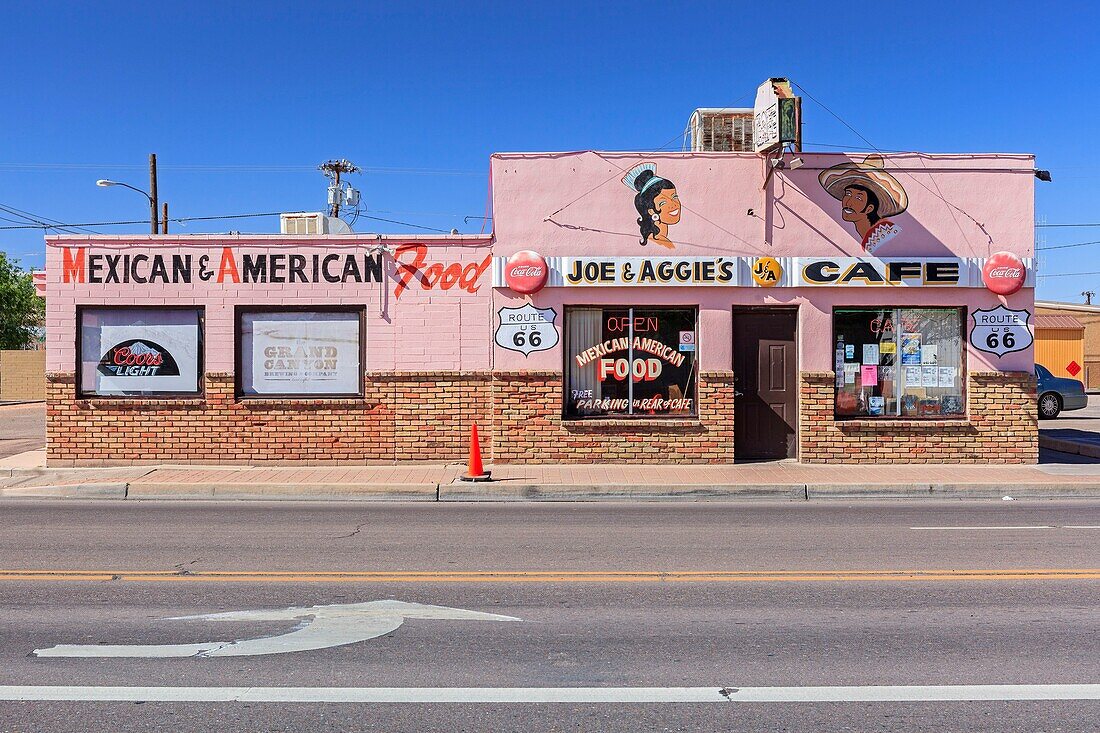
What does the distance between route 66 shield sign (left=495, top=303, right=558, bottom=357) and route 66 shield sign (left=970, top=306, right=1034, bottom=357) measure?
6759 millimetres

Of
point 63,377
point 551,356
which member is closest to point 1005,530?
point 551,356

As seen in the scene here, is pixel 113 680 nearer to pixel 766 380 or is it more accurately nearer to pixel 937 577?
pixel 937 577

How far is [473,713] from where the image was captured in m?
4.53

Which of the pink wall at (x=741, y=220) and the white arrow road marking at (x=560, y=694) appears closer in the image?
the white arrow road marking at (x=560, y=694)

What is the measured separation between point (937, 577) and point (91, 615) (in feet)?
20.7

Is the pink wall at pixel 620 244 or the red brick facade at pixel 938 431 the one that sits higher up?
the pink wall at pixel 620 244

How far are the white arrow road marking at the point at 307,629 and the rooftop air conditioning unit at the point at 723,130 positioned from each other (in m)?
10.9

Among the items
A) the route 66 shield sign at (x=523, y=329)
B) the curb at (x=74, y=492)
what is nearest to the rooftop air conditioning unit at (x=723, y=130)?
the route 66 shield sign at (x=523, y=329)

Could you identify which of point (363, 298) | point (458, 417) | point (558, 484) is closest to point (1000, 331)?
point (558, 484)

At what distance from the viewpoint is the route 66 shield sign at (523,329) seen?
48.1 feet

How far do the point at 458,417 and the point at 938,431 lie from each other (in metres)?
7.67

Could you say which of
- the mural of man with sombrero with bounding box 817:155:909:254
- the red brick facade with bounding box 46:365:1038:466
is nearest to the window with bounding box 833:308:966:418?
the red brick facade with bounding box 46:365:1038:466

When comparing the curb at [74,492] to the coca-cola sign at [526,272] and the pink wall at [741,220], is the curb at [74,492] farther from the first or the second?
the coca-cola sign at [526,272]

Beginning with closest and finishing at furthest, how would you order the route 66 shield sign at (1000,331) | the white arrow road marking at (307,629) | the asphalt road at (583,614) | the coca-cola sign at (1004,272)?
the asphalt road at (583,614) → the white arrow road marking at (307,629) → the coca-cola sign at (1004,272) → the route 66 shield sign at (1000,331)
